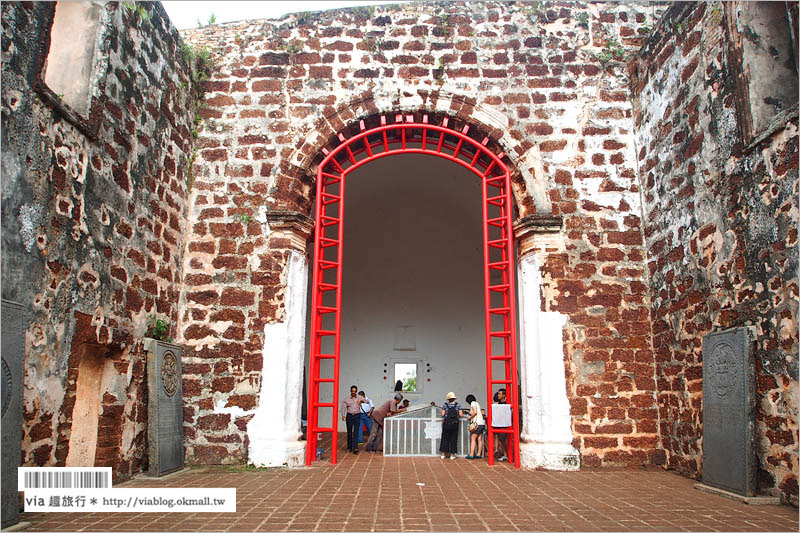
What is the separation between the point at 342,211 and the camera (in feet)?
21.8

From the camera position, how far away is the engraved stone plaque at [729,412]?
14.4 ft

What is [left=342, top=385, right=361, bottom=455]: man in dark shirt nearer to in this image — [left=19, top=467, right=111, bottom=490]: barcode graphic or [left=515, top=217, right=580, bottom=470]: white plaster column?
[left=515, top=217, right=580, bottom=470]: white plaster column

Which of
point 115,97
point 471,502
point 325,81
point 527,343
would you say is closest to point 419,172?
point 325,81

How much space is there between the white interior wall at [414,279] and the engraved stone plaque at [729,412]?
7029 millimetres

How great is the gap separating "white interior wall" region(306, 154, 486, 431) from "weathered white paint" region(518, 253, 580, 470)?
18.3ft

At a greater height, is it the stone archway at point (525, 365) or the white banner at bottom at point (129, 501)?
the stone archway at point (525, 365)

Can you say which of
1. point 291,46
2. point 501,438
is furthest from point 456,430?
point 291,46

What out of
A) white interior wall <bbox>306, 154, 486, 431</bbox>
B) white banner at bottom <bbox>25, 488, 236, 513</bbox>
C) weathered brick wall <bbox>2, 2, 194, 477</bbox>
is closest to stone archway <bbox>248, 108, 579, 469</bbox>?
weathered brick wall <bbox>2, 2, 194, 477</bbox>

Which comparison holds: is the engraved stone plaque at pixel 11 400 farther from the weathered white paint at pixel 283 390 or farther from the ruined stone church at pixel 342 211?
the weathered white paint at pixel 283 390

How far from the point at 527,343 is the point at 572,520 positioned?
9.02 feet

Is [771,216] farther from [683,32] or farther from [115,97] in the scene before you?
[115,97]

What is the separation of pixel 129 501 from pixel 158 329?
2089 mm

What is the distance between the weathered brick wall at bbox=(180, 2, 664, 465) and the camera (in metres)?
6.16

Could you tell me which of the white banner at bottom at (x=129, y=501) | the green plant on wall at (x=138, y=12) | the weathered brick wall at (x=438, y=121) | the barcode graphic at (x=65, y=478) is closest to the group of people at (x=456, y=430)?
the weathered brick wall at (x=438, y=121)
